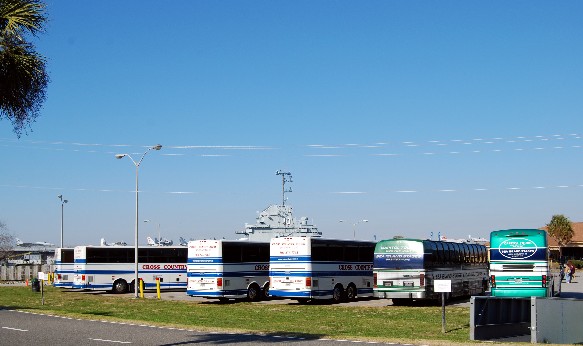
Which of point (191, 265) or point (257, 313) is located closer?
point (257, 313)

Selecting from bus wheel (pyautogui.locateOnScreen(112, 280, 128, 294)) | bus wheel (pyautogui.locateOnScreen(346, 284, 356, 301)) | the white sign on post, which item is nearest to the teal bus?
bus wheel (pyautogui.locateOnScreen(346, 284, 356, 301))

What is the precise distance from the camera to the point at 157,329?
2219cm

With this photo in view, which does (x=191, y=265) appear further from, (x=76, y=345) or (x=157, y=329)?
(x=76, y=345)

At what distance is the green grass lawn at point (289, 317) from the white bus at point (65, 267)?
8.50 meters

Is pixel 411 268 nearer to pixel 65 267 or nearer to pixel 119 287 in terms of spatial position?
pixel 119 287

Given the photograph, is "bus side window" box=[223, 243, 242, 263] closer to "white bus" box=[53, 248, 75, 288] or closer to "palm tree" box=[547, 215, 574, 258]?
"white bus" box=[53, 248, 75, 288]

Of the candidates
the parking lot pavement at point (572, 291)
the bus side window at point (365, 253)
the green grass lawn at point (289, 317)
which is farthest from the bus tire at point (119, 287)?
the parking lot pavement at point (572, 291)

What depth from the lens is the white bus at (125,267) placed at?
45594mm

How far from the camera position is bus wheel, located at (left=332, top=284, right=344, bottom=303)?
36.0m

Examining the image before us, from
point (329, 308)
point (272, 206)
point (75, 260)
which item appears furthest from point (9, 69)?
point (272, 206)

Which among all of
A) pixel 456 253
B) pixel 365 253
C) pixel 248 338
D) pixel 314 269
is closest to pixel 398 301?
pixel 456 253

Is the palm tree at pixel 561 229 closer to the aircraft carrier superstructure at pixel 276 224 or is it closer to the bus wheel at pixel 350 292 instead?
the aircraft carrier superstructure at pixel 276 224

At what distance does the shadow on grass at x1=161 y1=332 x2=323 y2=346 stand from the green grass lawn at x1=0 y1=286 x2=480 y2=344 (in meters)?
0.35

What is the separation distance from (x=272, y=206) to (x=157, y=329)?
2449 inches
